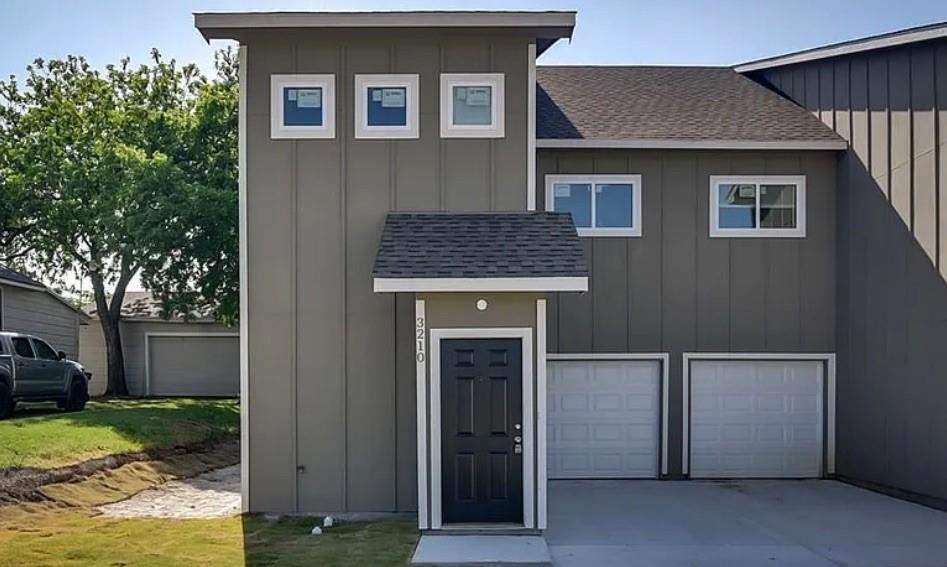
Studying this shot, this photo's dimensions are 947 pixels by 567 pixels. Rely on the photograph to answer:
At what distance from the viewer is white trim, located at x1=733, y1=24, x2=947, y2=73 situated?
11133mm

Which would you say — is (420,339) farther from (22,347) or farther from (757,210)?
(22,347)

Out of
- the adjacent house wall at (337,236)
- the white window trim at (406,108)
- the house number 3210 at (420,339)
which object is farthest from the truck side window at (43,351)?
the house number 3210 at (420,339)

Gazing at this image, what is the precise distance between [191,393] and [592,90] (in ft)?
51.5

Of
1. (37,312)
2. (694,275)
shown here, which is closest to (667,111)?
(694,275)

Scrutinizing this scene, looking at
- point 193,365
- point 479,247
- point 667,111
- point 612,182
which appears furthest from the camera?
point 193,365

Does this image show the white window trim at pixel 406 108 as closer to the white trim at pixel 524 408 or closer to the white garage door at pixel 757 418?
the white trim at pixel 524 408

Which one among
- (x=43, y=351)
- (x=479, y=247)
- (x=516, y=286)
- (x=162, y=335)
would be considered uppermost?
(x=479, y=247)

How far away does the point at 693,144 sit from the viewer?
1320cm

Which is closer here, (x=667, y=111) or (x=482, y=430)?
(x=482, y=430)

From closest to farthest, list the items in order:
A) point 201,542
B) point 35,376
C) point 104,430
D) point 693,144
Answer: point 201,542 < point 693,144 < point 104,430 < point 35,376

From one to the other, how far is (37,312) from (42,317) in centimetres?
30

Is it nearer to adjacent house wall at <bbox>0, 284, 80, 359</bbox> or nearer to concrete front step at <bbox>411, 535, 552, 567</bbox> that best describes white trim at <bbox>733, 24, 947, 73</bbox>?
concrete front step at <bbox>411, 535, 552, 567</bbox>

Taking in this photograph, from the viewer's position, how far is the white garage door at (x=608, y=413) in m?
13.4

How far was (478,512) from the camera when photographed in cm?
983
